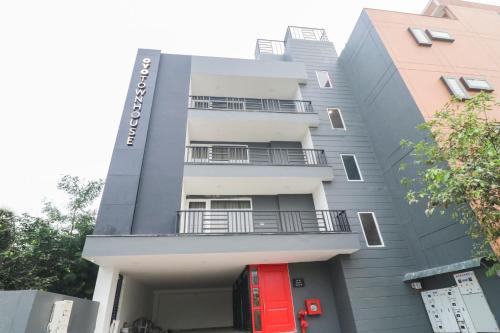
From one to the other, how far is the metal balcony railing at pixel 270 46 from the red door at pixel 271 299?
442 inches

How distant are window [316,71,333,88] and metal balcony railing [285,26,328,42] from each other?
282cm

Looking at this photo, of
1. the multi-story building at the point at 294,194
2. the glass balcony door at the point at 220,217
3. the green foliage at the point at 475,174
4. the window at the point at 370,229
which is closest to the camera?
the green foliage at the point at 475,174

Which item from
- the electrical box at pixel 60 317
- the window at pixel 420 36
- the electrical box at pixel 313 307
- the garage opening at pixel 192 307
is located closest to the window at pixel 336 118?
the window at pixel 420 36

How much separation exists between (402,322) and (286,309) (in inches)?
132

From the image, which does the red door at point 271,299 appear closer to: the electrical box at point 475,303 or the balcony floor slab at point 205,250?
the balcony floor slab at point 205,250

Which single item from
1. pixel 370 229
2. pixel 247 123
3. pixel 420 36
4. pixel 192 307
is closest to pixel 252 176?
pixel 247 123

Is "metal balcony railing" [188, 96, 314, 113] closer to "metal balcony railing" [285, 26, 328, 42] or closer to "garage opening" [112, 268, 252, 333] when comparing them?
"metal balcony railing" [285, 26, 328, 42]

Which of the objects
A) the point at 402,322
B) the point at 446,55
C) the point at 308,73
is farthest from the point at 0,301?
the point at 446,55

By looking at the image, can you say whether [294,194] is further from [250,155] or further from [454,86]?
[454,86]

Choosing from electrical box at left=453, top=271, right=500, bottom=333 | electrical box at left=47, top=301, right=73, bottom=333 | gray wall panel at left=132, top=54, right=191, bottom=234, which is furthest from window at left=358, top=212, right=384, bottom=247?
electrical box at left=47, top=301, right=73, bottom=333

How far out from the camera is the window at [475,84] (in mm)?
9172

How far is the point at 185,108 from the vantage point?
9969 millimetres

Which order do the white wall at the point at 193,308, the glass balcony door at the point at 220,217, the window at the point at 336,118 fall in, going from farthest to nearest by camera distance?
the white wall at the point at 193,308, the window at the point at 336,118, the glass balcony door at the point at 220,217

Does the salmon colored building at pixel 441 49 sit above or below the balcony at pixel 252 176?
above
